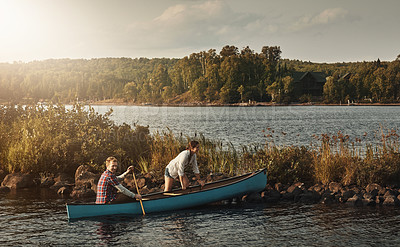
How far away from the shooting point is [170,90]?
156m

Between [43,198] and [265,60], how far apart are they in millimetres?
123113

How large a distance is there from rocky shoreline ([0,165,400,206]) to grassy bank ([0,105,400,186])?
27.3 inches

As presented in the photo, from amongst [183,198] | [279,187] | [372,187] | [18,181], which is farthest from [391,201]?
[18,181]

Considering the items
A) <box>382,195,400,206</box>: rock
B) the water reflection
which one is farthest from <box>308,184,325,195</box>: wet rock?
the water reflection

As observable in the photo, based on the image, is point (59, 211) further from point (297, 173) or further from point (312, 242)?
point (297, 173)

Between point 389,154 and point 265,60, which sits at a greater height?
point 265,60

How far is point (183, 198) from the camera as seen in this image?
12.4 meters

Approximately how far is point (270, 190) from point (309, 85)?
4507 inches

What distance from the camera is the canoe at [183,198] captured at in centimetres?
1152

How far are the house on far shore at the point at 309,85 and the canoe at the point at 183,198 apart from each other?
11297cm

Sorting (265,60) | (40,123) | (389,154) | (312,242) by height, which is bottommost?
(312,242)

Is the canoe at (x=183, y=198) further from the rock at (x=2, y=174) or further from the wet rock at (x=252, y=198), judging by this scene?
the rock at (x=2, y=174)

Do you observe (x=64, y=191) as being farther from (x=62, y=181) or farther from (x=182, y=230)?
(x=182, y=230)

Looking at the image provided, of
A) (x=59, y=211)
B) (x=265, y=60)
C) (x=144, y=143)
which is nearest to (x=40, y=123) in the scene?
(x=144, y=143)
